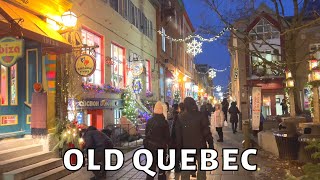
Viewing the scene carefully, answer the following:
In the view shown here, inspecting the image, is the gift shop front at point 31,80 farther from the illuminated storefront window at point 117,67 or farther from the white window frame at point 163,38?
the white window frame at point 163,38

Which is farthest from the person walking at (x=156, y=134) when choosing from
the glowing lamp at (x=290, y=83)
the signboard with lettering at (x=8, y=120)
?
the glowing lamp at (x=290, y=83)

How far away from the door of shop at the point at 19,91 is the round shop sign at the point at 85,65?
132 centimetres

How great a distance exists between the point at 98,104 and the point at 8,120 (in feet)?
19.6

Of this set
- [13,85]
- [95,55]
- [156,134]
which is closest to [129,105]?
[95,55]

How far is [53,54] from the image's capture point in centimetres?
1088

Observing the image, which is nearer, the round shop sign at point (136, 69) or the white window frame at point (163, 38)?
the round shop sign at point (136, 69)

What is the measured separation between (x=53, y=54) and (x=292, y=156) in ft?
26.7

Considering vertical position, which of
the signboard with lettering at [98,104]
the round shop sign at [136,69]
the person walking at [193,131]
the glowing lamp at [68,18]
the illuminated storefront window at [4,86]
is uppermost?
the glowing lamp at [68,18]

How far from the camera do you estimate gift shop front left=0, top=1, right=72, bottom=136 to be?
9.48m

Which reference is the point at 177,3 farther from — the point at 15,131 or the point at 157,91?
the point at 15,131

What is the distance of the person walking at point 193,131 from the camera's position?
679 centimetres

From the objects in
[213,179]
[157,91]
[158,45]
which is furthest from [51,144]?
[158,45]

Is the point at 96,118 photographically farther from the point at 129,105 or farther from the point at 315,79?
the point at 315,79

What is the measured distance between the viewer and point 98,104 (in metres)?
15.5
